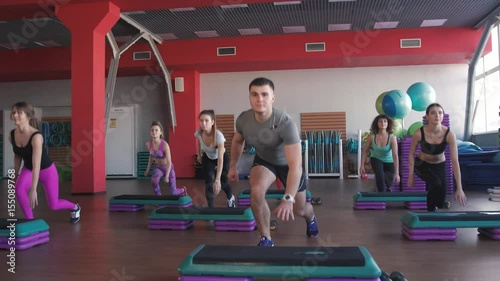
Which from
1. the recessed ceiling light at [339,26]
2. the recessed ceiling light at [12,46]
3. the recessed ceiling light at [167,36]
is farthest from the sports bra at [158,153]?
the recessed ceiling light at [12,46]

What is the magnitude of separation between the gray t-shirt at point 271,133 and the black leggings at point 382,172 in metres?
3.08

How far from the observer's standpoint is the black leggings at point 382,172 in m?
5.64

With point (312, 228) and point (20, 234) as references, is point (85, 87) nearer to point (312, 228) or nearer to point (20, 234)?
point (20, 234)

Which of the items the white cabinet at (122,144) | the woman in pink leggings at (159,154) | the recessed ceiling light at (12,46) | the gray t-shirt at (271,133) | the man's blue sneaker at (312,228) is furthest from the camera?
the white cabinet at (122,144)

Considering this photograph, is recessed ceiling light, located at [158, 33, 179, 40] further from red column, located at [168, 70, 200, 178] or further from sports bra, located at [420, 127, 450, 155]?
sports bra, located at [420, 127, 450, 155]

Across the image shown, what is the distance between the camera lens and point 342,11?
28.9 ft

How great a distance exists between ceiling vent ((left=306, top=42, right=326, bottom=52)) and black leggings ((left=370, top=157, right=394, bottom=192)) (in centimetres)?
535

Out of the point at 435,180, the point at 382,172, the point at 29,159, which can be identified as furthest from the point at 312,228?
the point at 29,159

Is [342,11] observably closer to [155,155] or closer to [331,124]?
[331,124]

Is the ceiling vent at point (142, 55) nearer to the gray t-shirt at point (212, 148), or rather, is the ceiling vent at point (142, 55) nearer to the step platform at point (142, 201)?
the step platform at point (142, 201)

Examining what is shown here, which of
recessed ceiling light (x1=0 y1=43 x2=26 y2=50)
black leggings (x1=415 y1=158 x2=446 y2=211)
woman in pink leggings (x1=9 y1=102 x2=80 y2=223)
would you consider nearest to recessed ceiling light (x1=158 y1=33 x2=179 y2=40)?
recessed ceiling light (x1=0 y1=43 x2=26 y2=50)

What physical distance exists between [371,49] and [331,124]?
2542 millimetres

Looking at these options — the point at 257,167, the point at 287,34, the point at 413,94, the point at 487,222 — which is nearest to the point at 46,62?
the point at 287,34

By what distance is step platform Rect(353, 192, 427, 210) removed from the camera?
17.0 feet
